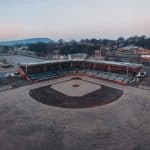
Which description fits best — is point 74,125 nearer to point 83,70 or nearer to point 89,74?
point 89,74

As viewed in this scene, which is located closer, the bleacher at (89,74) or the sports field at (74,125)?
the sports field at (74,125)

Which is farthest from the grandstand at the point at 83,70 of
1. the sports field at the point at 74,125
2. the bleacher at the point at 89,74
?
the sports field at the point at 74,125

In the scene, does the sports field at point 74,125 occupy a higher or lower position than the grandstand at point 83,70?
lower

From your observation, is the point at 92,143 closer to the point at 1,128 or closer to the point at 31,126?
the point at 31,126

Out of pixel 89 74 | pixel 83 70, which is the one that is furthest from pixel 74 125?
pixel 83 70

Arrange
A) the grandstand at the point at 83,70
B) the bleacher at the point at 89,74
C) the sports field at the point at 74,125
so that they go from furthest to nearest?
the grandstand at the point at 83,70 < the bleacher at the point at 89,74 < the sports field at the point at 74,125

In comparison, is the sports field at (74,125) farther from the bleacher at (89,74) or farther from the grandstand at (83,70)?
the grandstand at (83,70)
